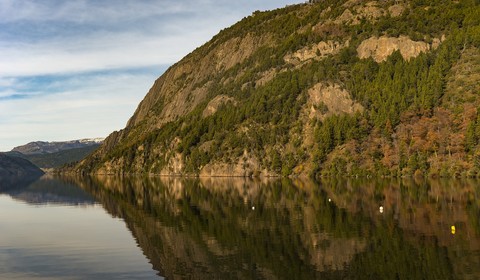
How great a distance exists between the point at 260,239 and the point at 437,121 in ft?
441

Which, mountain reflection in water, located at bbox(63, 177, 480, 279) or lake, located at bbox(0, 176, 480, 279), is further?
lake, located at bbox(0, 176, 480, 279)

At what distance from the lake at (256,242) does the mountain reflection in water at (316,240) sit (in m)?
0.09

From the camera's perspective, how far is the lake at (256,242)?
33438 millimetres

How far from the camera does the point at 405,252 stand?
122ft

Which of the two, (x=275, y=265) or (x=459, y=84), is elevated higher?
(x=459, y=84)

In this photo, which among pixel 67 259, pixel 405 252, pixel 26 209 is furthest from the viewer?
pixel 26 209

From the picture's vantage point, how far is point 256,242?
43500 mm

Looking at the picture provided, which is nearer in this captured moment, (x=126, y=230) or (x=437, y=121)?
(x=126, y=230)

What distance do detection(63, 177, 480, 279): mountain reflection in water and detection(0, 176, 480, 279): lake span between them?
0.09m

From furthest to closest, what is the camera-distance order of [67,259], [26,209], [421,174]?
[421,174] < [26,209] < [67,259]

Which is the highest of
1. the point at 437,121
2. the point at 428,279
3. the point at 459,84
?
the point at 459,84

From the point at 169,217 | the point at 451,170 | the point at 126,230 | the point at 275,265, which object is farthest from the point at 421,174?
the point at 275,265

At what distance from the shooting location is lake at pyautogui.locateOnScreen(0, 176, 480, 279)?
3344 cm

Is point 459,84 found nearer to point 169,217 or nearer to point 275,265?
point 169,217
